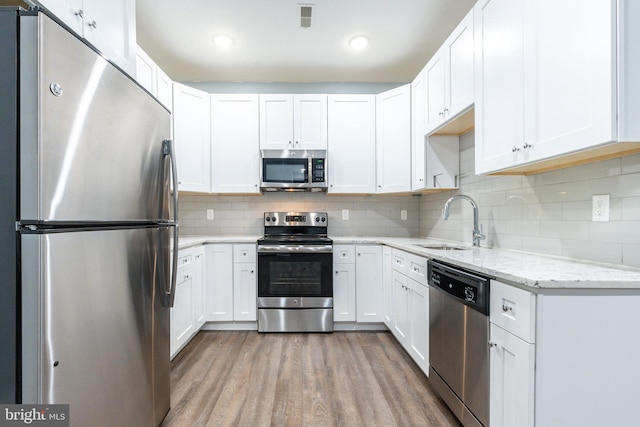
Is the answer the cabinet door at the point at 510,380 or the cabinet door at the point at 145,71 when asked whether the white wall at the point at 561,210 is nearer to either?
the cabinet door at the point at 510,380

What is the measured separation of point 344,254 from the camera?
9.75 feet

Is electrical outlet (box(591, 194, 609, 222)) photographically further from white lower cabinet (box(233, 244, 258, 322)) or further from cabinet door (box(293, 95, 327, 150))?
white lower cabinet (box(233, 244, 258, 322))

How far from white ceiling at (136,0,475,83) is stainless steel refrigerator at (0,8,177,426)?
4.67 ft

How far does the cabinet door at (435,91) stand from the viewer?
2240mm

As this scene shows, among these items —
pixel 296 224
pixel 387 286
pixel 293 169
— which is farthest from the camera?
pixel 296 224

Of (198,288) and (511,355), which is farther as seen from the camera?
(198,288)

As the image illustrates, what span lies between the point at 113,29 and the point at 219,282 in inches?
83.3

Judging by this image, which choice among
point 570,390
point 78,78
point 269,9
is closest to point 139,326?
point 78,78

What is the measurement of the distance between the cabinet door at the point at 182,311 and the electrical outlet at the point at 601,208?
243cm

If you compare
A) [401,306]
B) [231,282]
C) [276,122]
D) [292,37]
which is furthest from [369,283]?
[292,37]

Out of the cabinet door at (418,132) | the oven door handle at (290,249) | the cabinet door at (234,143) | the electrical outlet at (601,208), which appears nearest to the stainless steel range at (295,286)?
the oven door handle at (290,249)

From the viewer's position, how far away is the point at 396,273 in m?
2.59

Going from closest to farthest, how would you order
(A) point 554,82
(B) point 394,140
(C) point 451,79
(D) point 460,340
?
(A) point 554,82 → (D) point 460,340 → (C) point 451,79 → (B) point 394,140

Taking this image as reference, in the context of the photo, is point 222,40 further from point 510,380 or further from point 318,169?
point 510,380
